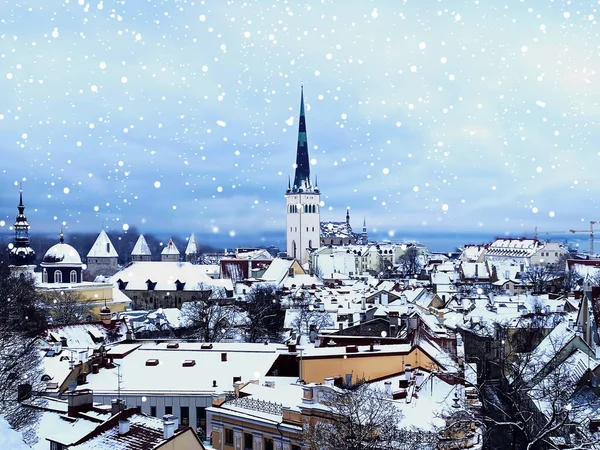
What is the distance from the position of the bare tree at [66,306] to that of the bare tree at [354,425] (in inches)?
1721

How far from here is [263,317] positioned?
54.2m

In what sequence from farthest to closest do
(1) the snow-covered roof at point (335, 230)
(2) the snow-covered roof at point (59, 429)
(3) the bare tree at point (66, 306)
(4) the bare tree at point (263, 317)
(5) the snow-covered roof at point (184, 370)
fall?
1. (1) the snow-covered roof at point (335, 230)
2. (3) the bare tree at point (66, 306)
3. (4) the bare tree at point (263, 317)
4. (5) the snow-covered roof at point (184, 370)
5. (2) the snow-covered roof at point (59, 429)

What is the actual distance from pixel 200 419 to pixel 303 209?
119293 millimetres

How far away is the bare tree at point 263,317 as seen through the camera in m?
49.3

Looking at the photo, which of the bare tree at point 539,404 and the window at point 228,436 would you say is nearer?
the bare tree at point 539,404

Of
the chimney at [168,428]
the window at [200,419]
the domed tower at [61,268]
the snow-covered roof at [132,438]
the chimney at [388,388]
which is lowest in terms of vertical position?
the window at [200,419]

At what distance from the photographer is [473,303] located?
198 feet

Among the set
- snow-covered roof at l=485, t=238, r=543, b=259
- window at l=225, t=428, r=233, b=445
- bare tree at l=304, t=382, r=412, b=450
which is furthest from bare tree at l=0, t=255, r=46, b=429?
snow-covered roof at l=485, t=238, r=543, b=259

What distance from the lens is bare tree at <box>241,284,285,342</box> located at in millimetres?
49344

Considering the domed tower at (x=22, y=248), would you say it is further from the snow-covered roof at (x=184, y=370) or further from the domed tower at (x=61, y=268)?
the snow-covered roof at (x=184, y=370)

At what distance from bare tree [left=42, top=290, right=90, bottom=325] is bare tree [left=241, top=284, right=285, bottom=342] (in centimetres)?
1348

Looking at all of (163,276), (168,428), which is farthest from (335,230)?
(168,428)

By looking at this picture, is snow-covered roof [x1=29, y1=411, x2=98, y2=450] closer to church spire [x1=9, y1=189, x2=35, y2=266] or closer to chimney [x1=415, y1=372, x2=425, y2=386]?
chimney [x1=415, y1=372, x2=425, y2=386]

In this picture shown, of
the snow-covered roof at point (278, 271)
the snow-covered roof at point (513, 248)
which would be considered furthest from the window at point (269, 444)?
the snow-covered roof at point (513, 248)
